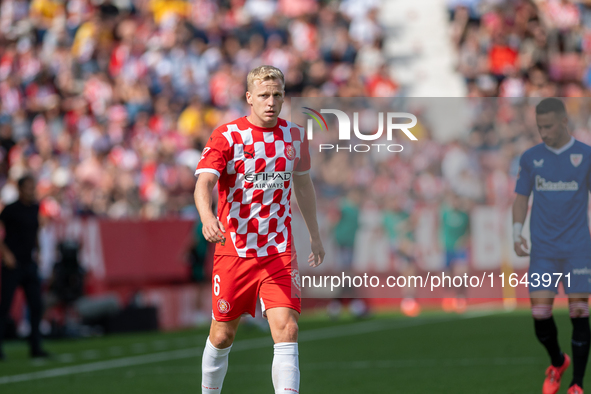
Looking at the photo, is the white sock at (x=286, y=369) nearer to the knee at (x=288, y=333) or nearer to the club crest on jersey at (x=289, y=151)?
the knee at (x=288, y=333)

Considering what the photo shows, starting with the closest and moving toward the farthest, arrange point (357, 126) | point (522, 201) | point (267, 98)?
point (267, 98)
point (522, 201)
point (357, 126)

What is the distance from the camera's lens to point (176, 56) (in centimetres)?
2314

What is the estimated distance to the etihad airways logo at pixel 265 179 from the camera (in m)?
6.43

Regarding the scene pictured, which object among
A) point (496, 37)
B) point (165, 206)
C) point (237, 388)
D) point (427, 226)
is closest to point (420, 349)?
point (237, 388)

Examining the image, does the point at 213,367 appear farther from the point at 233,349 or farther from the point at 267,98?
the point at 233,349

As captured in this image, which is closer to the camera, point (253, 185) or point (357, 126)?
point (253, 185)

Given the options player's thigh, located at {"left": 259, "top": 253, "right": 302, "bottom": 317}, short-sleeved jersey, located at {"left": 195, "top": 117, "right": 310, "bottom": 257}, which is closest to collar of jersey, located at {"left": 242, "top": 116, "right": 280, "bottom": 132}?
short-sleeved jersey, located at {"left": 195, "top": 117, "right": 310, "bottom": 257}

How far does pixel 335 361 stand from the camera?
11148 mm

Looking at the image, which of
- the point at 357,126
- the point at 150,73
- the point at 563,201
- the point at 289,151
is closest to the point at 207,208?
the point at 289,151

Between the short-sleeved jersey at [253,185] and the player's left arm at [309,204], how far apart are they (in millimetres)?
273

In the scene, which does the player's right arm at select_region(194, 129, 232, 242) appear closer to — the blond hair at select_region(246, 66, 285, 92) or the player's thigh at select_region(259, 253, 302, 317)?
the blond hair at select_region(246, 66, 285, 92)

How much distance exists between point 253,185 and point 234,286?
0.69 meters

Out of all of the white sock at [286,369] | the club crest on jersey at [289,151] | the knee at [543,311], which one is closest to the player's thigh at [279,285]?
the white sock at [286,369]

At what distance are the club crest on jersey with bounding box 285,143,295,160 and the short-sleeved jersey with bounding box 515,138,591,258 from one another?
254 cm
